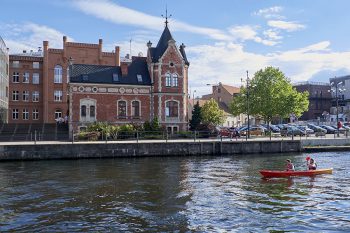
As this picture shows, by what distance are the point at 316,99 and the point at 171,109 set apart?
71.5 metres

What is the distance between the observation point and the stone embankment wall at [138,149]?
40.7m

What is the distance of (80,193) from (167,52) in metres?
41.8

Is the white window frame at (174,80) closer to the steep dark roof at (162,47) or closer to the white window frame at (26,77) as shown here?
the steep dark roof at (162,47)

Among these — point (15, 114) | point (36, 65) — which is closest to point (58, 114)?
point (15, 114)

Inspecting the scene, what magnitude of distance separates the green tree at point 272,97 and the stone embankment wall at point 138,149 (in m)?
21.1

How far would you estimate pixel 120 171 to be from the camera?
104 feet

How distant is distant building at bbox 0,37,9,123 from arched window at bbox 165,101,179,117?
2552cm

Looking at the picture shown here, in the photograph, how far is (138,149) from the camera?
43.7 m

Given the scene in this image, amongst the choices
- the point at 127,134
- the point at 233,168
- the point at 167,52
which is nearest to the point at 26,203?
the point at 233,168

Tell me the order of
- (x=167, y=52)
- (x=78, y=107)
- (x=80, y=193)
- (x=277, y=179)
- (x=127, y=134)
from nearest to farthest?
(x=80, y=193) < (x=277, y=179) < (x=127, y=134) < (x=78, y=107) < (x=167, y=52)

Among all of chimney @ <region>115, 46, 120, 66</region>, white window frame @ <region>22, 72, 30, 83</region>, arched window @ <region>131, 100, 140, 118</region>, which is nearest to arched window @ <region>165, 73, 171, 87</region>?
arched window @ <region>131, 100, 140, 118</region>

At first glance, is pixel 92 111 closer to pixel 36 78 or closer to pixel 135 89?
pixel 135 89

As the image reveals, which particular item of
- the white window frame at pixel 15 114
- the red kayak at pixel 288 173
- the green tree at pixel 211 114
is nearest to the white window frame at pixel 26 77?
the white window frame at pixel 15 114

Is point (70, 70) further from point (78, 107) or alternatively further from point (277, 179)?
point (277, 179)
